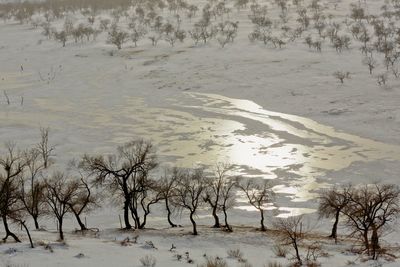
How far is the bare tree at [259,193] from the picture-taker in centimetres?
4019

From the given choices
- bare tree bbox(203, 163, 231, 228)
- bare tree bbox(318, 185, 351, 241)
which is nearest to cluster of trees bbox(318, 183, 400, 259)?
bare tree bbox(318, 185, 351, 241)

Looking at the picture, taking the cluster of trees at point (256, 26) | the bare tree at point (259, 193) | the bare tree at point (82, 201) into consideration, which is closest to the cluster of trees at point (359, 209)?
the bare tree at point (259, 193)

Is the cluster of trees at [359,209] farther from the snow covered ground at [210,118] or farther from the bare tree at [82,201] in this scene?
the bare tree at [82,201]

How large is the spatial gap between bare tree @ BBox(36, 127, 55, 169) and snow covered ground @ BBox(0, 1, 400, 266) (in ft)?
3.25

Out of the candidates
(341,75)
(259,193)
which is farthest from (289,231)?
(341,75)

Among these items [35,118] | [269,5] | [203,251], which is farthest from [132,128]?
[269,5]

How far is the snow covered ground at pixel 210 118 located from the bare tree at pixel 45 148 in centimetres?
99

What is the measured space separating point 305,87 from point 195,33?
110ft

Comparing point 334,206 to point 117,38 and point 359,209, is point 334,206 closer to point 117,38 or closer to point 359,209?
point 359,209

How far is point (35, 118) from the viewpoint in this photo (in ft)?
223

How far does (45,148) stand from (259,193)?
84.6 ft

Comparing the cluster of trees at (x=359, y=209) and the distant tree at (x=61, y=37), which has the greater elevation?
the distant tree at (x=61, y=37)

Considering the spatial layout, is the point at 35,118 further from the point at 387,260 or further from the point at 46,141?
the point at 387,260

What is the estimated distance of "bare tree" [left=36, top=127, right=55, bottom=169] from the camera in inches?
2042
